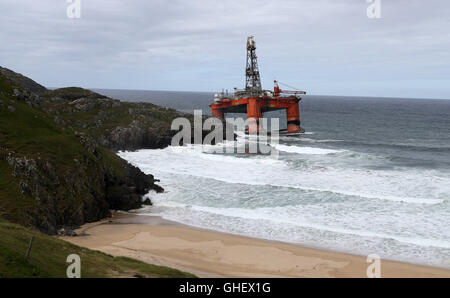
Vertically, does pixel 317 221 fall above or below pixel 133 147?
below

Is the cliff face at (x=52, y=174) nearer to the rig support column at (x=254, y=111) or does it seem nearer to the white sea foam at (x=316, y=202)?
the white sea foam at (x=316, y=202)

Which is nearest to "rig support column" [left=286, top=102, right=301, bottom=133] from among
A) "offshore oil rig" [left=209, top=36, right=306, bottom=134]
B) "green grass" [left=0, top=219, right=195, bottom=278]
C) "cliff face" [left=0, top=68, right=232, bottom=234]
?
"offshore oil rig" [left=209, top=36, right=306, bottom=134]

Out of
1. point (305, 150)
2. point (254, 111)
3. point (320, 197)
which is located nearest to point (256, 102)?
point (254, 111)

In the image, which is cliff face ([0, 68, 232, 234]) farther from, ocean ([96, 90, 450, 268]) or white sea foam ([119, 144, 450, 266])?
white sea foam ([119, 144, 450, 266])

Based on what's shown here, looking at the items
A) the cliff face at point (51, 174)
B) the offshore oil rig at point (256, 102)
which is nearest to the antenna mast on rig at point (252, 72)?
the offshore oil rig at point (256, 102)
